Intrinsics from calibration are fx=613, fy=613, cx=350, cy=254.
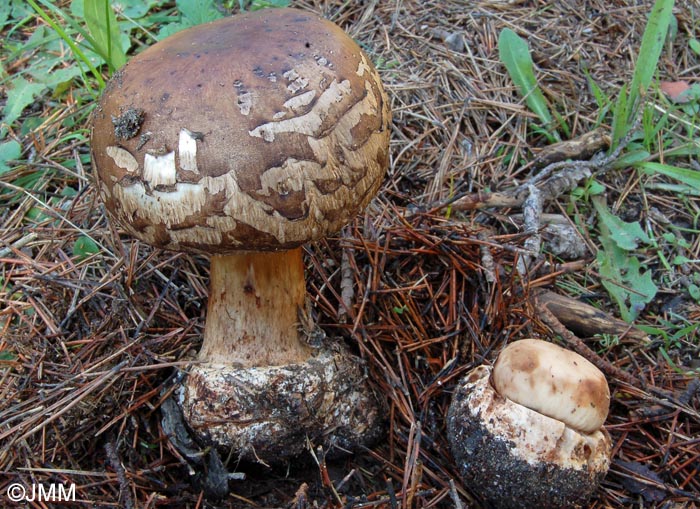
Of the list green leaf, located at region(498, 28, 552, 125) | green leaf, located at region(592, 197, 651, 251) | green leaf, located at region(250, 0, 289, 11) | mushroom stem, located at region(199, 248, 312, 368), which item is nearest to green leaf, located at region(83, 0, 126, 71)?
green leaf, located at region(250, 0, 289, 11)

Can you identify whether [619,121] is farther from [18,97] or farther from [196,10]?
[18,97]

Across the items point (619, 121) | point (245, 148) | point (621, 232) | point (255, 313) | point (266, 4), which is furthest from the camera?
point (266, 4)

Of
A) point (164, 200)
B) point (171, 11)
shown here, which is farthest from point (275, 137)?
point (171, 11)

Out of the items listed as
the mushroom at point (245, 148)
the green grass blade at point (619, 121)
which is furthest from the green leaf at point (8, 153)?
the green grass blade at point (619, 121)

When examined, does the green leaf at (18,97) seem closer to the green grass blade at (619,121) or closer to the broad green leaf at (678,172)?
the green grass blade at (619,121)

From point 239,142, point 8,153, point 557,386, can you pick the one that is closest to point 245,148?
point 239,142

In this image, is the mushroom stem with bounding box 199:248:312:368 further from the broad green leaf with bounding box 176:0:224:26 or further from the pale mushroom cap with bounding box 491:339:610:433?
the broad green leaf with bounding box 176:0:224:26
